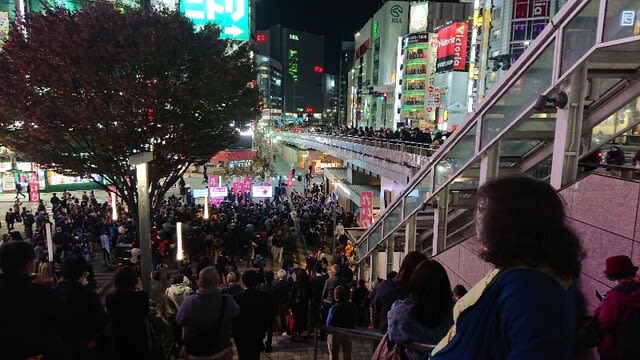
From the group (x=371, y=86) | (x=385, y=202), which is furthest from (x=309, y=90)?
(x=385, y=202)

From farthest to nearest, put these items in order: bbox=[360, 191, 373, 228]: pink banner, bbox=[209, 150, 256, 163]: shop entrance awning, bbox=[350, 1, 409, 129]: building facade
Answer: bbox=[350, 1, 409, 129]: building facade
bbox=[209, 150, 256, 163]: shop entrance awning
bbox=[360, 191, 373, 228]: pink banner

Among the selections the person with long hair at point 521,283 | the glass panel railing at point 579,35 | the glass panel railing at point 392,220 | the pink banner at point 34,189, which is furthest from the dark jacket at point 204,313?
the pink banner at point 34,189

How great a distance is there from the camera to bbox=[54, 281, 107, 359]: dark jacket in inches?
131

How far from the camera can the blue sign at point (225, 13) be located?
34438 mm

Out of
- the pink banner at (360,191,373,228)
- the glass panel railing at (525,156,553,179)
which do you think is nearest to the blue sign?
the pink banner at (360,191,373,228)

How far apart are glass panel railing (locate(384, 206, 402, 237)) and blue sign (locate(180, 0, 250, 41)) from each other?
28.4 metres

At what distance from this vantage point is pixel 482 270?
554 cm

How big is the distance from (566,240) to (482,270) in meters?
4.53

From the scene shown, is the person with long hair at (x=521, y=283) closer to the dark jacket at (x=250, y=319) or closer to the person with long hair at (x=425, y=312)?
the person with long hair at (x=425, y=312)

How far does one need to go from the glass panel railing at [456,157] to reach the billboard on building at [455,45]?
41947 mm

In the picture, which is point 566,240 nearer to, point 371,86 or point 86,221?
point 86,221

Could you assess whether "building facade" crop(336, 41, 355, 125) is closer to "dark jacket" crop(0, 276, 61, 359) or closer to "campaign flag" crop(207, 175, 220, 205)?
"campaign flag" crop(207, 175, 220, 205)

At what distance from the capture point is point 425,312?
2.42 m

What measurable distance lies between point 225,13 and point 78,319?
121 feet
